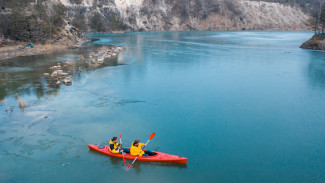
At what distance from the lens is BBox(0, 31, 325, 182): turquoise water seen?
37.9 ft

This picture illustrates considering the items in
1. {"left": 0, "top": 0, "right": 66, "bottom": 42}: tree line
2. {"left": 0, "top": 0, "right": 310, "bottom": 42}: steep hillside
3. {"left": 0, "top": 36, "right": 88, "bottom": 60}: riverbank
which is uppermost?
{"left": 0, "top": 0, "right": 310, "bottom": 42}: steep hillside

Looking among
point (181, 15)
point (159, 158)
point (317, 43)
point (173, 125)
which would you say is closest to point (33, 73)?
point (173, 125)

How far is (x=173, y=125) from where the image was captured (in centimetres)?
1611

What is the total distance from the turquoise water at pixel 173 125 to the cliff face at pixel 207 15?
9142 cm

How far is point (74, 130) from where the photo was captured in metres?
15.1

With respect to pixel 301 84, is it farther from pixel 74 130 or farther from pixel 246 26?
pixel 246 26

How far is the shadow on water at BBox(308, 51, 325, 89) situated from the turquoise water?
17cm

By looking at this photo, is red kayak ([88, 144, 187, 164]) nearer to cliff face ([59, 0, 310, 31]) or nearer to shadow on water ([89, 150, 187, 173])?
shadow on water ([89, 150, 187, 173])

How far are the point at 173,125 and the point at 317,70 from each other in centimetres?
2359

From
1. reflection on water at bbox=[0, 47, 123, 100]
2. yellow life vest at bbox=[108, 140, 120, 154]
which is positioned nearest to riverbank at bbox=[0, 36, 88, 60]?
reflection on water at bbox=[0, 47, 123, 100]

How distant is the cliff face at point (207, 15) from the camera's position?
11744 centimetres

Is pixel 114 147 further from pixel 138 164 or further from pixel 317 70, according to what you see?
pixel 317 70

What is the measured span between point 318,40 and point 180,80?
35242 mm

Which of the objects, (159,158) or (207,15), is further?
(207,15)
